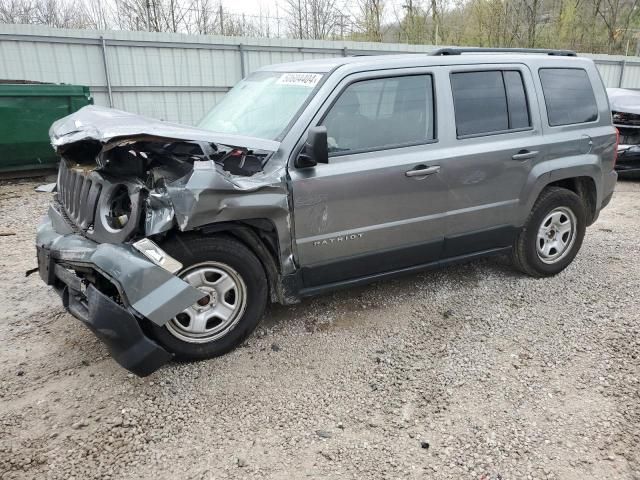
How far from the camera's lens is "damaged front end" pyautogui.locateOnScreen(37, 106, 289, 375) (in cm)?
283

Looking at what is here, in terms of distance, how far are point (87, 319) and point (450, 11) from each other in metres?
25.7

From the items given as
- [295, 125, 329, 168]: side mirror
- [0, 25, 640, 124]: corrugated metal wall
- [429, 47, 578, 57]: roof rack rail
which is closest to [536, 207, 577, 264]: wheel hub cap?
[429, 47, 578, 57]: roof rack rail

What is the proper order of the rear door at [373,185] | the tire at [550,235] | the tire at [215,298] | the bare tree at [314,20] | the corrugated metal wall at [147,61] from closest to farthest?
the tire at [215,298], the rear door at [373,185], the tire at [550,235], the corrugated metal wall at [147,61], the bare tree at [314,20]

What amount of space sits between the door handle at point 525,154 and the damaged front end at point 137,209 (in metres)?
2.03

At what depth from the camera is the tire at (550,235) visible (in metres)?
4.50

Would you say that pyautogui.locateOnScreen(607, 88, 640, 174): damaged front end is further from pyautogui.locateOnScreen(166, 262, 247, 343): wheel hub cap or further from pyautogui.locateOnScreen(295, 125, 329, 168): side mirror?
pyautogui.locateOnScreen(166, 262, 247, 343): wheel hub cap

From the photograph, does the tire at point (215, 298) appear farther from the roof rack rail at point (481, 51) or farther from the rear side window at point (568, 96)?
the rear side window at point (568, 96)

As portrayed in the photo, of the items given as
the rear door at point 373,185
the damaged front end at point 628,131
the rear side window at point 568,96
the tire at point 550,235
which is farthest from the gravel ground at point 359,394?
the damaged front end at point 628,131

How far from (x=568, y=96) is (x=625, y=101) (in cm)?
566

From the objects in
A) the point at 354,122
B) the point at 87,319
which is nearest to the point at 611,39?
the point at 354,122

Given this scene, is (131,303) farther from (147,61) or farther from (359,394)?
(147,61)

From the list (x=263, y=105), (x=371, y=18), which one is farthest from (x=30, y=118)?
(x=371, y=18)

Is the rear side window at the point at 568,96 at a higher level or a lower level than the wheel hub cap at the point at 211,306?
higher

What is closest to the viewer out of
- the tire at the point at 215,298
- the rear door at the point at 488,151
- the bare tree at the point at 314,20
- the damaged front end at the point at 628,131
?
the tire at the point at 215,298
